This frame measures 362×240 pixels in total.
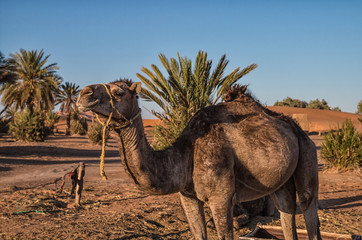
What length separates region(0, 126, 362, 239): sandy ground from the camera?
7.21 meters

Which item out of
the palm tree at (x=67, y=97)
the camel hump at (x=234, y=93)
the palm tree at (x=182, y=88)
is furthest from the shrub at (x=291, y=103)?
the camel hump at (x=234, y=93)

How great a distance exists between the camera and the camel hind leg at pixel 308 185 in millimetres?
4930

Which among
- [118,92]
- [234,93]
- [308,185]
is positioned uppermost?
[234,93]

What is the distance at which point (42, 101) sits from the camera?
3944cm

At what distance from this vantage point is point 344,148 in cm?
1500

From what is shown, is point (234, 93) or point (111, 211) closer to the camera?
point (234, 93)

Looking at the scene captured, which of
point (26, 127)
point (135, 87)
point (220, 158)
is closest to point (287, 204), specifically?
point (220, 158)

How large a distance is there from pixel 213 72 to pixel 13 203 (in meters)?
7.02

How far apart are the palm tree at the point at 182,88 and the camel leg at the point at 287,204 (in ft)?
17.6

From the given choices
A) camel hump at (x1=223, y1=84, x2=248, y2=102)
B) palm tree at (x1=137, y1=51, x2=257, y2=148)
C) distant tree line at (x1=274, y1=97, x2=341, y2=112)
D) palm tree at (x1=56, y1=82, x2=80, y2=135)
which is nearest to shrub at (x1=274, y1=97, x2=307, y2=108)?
distant tree line at (x1=274, y1=97, x2=341, y2=112)

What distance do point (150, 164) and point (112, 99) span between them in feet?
2.81

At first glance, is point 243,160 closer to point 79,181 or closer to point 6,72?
point 79,181

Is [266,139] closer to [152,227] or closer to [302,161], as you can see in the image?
[302,161]

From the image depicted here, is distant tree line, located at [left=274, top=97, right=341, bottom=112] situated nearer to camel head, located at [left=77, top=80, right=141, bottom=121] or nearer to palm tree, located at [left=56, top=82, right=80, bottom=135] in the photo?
palm tree, located at [left=56, top=82, right=80, bottom=135]
